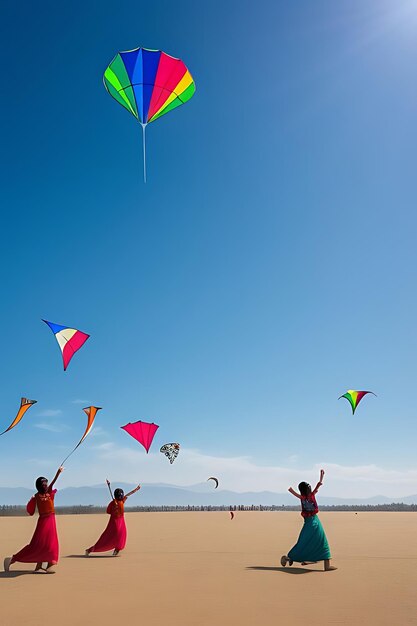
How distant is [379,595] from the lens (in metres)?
8.55

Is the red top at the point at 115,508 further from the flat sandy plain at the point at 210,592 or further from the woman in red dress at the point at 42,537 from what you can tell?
the woman in red dress at the point at 42,537

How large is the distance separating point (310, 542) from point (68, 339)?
9.77 meters

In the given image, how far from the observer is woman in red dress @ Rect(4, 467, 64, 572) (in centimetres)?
1104

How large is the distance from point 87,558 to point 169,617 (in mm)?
7929

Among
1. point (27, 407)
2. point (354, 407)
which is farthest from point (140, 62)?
point (354, 407)

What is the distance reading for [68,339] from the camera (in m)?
17.8

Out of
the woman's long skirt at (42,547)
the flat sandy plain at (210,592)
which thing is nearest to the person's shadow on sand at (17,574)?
the flat sandy plain at (210,592)

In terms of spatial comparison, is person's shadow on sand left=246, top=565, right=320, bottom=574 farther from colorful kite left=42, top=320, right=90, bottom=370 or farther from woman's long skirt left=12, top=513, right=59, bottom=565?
colorful kite left=42, top=320, right=90, bottom=370

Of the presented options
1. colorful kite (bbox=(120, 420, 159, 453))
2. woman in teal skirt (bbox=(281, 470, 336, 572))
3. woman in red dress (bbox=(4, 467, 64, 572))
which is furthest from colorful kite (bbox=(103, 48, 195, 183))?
colorful kite (bbox=(120, 420, 159, 453))

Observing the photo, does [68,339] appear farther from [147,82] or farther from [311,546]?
[311,546]

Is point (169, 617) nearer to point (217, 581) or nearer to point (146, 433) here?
point (217, 581)

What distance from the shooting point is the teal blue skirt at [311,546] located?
1152 cm

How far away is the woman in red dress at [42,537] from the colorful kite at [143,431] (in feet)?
41.9

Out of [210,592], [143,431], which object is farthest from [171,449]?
[210,592]
